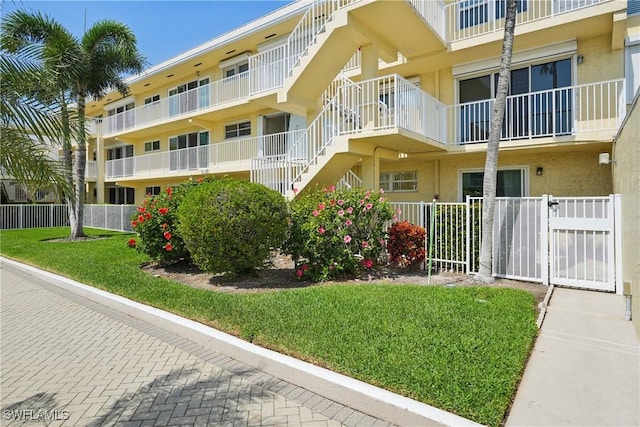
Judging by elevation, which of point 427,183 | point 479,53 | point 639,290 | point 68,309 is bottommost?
point 68,309

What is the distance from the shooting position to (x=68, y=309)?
267 inches

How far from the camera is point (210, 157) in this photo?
1802cm

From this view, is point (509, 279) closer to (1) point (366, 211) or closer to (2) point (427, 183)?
(1) point (366, 211)

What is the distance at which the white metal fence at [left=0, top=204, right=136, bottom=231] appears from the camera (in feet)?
68.0

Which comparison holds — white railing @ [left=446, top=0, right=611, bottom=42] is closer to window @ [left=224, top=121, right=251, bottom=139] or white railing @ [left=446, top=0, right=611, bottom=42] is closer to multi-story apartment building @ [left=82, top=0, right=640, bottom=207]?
multi-story apartment building @ [left=82, top=0, right=640, bottom=207]

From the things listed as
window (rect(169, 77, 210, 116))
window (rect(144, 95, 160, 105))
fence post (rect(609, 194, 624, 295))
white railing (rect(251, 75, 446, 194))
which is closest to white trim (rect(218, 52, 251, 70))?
window (rect(169, 77, 210, 116))

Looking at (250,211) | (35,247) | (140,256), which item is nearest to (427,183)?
(250,211)

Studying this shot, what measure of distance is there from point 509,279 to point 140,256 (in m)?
10.0

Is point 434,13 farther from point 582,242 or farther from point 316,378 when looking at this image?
point 316,378

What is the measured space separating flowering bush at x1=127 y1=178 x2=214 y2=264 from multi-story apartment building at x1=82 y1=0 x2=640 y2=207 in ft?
10.2

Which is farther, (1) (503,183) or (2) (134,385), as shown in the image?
(1) (503,183)

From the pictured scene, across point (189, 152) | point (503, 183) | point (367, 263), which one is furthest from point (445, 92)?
point (189, 152)

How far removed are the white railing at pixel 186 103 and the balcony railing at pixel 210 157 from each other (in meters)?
1.94

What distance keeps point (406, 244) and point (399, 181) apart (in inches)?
226
